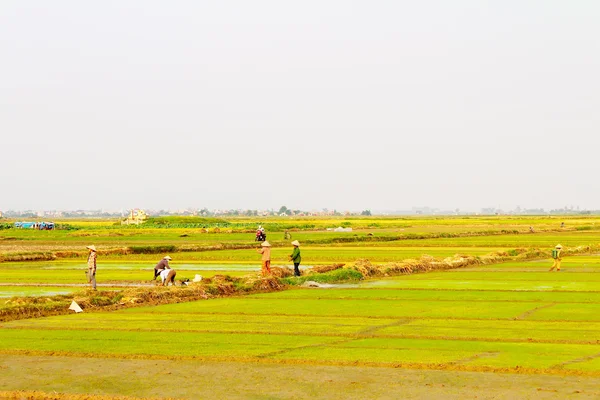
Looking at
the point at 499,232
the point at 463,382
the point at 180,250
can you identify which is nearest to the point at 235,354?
the point at 463,382

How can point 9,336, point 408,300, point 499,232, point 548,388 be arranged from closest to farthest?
point 548,388 → point 9,336 → point 408,300 → point 499,232

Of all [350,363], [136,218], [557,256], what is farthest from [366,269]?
[136,218]

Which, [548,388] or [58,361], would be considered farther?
[58,361]

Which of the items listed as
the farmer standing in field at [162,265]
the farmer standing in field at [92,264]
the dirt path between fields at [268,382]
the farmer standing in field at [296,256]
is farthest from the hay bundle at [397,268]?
the dirt path between fields at [268,382]

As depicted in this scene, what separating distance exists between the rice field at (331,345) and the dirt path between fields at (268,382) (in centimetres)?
2

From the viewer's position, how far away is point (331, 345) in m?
14.0

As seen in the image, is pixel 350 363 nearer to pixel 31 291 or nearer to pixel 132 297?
pixel 132 297

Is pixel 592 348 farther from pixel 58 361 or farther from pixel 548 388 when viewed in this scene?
pixel 58 361

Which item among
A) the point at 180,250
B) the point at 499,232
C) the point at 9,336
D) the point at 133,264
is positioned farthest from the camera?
the point at 499,232

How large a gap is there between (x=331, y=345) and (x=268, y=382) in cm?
294

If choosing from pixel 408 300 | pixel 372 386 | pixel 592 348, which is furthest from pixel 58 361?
pixel 408 300

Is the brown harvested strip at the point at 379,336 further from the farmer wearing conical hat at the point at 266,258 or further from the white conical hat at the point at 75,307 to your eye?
the farmer wearing conical hat at the point at 266,258

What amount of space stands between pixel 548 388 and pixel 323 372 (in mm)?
3160

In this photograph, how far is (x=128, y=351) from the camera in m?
13.5
